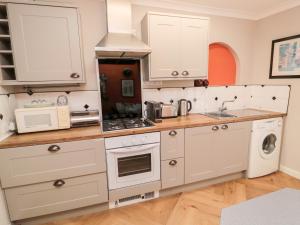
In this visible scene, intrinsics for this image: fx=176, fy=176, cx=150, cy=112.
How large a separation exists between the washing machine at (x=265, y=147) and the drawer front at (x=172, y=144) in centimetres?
105

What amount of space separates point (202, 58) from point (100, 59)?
1.27m

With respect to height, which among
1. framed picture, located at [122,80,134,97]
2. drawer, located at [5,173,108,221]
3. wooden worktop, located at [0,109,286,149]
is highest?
framed picture, located at [122,80,134,97]

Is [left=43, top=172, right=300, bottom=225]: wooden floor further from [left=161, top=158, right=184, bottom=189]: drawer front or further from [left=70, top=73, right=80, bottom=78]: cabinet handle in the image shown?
[left=70, top=73, right=80, bottom=78]: cabinet handle

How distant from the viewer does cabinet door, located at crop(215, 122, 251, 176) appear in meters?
2.20

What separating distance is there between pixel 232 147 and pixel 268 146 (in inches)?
28.3

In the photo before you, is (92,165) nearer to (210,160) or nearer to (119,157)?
(119,157)

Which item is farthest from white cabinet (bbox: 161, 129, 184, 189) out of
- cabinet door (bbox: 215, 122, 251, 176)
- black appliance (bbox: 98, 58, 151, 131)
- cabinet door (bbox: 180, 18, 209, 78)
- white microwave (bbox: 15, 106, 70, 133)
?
white microwave (bbox: 15, 106, 70, 133)

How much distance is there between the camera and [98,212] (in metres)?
1.88

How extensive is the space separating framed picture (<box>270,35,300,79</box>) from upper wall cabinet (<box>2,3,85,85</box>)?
8.68 ft

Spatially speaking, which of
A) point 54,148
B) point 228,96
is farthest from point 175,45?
point 54,148

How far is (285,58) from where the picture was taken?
2.42 meters

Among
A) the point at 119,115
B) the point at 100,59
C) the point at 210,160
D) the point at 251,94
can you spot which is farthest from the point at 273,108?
the point at 100,59

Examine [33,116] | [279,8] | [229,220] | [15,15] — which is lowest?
[229,220]

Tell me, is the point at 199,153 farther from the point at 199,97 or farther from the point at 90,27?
the point at 90,27
